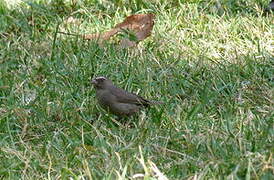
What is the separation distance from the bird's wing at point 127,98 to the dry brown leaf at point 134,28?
4.02ft

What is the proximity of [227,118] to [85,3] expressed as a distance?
343 cm

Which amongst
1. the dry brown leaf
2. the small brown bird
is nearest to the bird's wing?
the small brown bird

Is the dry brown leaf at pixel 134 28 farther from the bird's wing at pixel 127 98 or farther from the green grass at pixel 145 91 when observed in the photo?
the bird's wing at pixel 127 98

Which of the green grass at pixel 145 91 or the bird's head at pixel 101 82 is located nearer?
the green grass at pixel 145 91

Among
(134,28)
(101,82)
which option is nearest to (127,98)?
(101,82)

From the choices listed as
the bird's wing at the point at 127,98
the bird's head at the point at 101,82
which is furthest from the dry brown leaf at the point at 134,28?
the bird's wing at the point at 127,98

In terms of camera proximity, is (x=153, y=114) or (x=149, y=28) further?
(x=149, y=28)

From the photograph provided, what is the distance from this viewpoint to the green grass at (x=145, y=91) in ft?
16.3

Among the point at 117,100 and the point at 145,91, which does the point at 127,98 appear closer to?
the point at 117,100

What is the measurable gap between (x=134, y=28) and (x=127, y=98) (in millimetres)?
1666

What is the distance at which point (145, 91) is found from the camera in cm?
649

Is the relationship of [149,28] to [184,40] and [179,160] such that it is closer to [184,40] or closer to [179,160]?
[184,40]

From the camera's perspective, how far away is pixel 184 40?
7.57 metres

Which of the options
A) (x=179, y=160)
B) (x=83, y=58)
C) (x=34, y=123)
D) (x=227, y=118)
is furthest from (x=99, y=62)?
(x=179, y=160)
